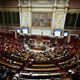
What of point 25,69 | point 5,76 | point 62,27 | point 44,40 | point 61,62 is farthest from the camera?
point 62,27

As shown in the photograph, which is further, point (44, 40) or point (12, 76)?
point (44, 40)

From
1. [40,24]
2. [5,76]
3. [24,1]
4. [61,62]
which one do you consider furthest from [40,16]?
[5,76]

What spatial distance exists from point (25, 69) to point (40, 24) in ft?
55.3

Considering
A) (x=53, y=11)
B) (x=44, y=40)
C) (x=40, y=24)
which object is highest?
(x=53, y=11)

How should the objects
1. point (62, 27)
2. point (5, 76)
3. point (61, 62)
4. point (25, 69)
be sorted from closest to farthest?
point (5, 76) < point (25, 69) < point (61, 62) < point (62, 27)

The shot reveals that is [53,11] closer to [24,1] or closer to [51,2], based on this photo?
[51,2]

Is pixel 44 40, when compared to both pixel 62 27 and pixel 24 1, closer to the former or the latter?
pixel 62 27

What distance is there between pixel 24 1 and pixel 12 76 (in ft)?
61.5

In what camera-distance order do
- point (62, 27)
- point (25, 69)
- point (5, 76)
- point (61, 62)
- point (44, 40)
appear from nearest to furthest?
point (5, 76), point (25, 69), point (61, 62), point (44, 40), point (62, 27)

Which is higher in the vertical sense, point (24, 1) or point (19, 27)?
point (24, 1)

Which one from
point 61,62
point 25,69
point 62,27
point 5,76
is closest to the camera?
point 5,76

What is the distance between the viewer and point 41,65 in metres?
14.2

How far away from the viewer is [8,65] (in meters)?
14.2

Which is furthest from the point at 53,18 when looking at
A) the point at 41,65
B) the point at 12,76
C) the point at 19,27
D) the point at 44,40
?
the point at 12,76
